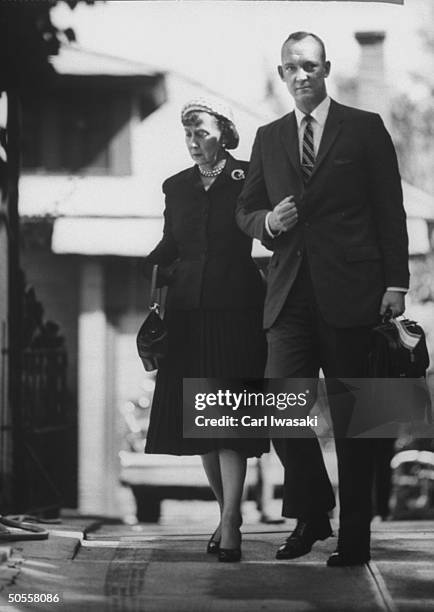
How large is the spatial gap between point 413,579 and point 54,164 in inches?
72.6

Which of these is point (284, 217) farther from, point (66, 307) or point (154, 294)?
point (66, 307)

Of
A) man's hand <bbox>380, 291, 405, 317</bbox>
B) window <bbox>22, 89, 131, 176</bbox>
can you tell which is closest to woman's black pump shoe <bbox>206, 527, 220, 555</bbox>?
man's hand <bbox>380, 291, 405, 317</bbox>

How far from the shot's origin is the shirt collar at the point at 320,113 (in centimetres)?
396

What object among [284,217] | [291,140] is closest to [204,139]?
[291,140]

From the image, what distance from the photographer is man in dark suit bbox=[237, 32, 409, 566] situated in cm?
382

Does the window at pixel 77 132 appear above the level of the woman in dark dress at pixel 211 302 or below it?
above

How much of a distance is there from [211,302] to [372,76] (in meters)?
0.97

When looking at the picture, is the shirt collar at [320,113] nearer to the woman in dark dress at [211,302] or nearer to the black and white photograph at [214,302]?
the black and white photograph at [214,302]

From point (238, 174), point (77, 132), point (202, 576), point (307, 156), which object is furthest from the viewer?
point (77, 132)

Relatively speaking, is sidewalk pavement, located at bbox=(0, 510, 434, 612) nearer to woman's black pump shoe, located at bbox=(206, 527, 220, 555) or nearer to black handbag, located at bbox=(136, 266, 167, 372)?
woman's black pump shoe, located at bbox=(206, 527, 220, 555)

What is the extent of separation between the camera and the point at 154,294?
4129mm

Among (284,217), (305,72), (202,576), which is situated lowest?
(202,576)

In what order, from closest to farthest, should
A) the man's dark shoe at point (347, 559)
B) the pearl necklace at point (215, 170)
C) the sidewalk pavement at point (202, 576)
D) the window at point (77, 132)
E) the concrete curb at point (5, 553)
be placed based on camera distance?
the sidewalk pavement at point (202, 576) → the man's dark shoe at point (347, 559) → the concrete curb at point (5, 553) → the pearl necklace at point (215, 170) → the window at point (77, 132)

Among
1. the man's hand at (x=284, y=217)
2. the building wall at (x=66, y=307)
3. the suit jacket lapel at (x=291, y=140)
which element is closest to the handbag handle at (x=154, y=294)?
the building wall at (x=66, y=307)
